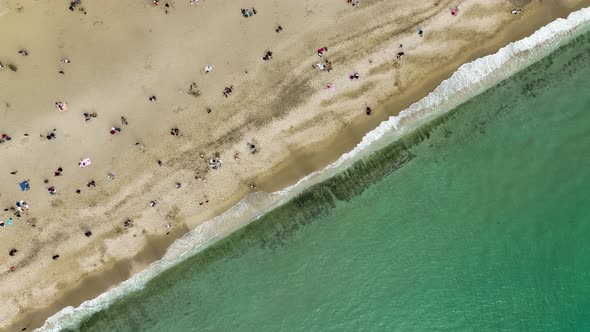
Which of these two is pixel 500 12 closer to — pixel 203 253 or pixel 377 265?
pixel 377 265

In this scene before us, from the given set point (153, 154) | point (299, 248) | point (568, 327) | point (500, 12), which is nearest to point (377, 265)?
point (299, 248)

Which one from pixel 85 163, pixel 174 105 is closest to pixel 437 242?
pixel 174 105

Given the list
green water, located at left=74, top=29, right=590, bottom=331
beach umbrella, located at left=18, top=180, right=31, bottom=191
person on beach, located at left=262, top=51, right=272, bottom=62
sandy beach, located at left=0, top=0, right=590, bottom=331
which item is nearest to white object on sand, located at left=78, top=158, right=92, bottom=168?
sandy beach, located at left=0, top=0, right=590, bottom=331

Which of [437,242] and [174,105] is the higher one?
[174,105]

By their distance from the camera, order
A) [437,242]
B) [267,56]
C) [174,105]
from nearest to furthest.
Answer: [267,56] → [174,105] → [437,242]

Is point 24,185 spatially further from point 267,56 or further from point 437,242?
point 437,242

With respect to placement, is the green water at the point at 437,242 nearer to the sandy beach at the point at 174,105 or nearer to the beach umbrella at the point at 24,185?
the sandy beach at the point at 174,105

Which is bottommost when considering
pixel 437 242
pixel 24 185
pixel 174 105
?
pixel 437 242

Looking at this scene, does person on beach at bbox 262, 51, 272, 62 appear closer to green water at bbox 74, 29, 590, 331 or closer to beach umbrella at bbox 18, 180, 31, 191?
green water at bbox 74, 29, 590, 331
